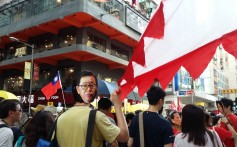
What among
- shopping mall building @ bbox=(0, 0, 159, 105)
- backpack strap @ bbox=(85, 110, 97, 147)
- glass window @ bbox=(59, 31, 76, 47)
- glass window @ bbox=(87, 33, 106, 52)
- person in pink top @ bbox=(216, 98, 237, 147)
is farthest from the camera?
glass window @ bbox=(59, 31, 76, 47)

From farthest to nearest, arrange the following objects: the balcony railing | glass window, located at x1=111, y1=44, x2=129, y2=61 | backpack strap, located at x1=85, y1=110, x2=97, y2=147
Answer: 1. glass window, located at x1=111, y1=44, x2=129, y2=61
2. the balcony railing
3. backpack strap, located at x1=85, y1=110, x2=97, y2=147

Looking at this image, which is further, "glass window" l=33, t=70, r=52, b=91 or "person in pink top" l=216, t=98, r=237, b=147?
"glass window" l=33, t=70, r=52, b=91

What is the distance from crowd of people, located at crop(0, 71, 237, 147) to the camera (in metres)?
2.56

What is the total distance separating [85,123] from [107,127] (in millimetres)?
194

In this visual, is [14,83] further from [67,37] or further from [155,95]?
[155,95]

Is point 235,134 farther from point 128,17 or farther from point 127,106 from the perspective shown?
point 128,17

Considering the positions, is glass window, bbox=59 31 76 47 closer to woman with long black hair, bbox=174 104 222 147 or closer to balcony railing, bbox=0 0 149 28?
balcony railing, bbox=0 0 149 28

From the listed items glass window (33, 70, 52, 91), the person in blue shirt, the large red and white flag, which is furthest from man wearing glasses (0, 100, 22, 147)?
glass window (33, 70, 52, 91)

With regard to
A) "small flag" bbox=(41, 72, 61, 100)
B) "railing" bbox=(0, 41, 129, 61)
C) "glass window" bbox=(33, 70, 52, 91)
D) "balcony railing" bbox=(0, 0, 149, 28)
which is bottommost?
"small flag" bbox=(41, 72, 61, 100)

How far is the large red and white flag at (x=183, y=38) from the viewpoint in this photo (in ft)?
8.64

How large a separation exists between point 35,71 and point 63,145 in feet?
80.4

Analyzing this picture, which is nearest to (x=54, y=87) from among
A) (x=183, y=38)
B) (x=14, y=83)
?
(x=183, y=38)

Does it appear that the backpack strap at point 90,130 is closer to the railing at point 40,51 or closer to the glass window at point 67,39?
the railing at point 40,51

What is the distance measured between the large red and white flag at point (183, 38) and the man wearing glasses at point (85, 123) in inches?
26.6
